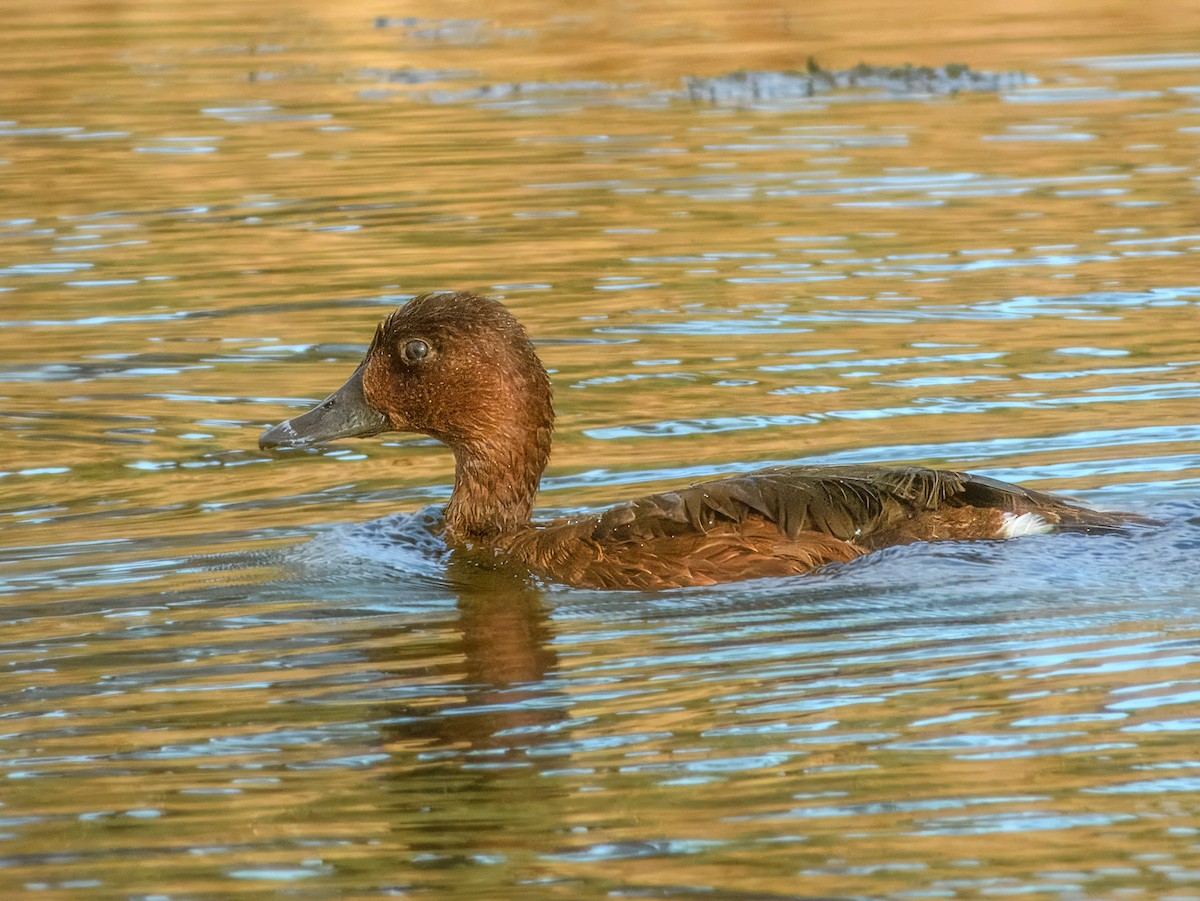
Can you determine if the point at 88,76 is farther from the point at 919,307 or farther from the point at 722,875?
the point at 722,875

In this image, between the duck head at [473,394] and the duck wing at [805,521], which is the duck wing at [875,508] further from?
the duck head at [473,394]

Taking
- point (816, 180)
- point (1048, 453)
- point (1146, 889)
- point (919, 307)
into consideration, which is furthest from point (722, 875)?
point (816, 180)

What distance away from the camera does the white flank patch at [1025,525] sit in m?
7.09

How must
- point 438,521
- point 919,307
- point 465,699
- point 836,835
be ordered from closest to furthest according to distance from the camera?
point 836,835
point 465,699
point 438,521
point 919,307

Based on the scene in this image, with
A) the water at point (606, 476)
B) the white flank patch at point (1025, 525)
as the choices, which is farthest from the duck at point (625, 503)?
the water at point (606, 476)

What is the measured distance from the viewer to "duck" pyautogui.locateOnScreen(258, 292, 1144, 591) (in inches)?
278

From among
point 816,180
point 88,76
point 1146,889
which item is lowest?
point 1146,889

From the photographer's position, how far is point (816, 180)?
1490 cm

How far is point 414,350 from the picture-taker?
808 cm

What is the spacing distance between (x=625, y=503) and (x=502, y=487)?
68 cm

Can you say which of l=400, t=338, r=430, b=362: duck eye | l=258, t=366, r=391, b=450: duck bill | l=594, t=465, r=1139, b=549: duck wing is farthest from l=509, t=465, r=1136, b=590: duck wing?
l=258, t=366, r=391, b=450: duck bill

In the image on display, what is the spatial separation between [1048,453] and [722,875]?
4354 millimetres

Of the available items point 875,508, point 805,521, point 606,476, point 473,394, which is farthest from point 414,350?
point 875,508

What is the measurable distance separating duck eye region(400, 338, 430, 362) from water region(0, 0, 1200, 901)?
1.99ft
